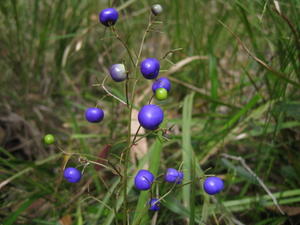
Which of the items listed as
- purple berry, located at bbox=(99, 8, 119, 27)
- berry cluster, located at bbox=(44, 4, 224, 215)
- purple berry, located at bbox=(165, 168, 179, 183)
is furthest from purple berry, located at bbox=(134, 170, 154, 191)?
purple berry, located at bbox=(99, 8, 119, 27)

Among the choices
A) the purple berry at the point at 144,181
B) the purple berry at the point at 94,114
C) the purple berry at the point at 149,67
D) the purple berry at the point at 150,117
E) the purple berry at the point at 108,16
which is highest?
the purple berry at the point at 108,16

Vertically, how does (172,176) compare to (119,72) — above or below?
below

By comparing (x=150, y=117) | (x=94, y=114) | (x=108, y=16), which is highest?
(x=108, y=16)

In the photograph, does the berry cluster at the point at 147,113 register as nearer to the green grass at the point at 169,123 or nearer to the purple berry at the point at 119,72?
the purple berry at the point at 119,72

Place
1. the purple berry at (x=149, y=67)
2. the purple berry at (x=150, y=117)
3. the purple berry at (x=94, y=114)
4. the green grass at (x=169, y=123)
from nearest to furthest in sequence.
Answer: the purple berry at (x=150, y=117)
the purple berry at (x=149, y=67)
the purple berry at (x=94, y=114)
the green grass at (x=169, y=123)

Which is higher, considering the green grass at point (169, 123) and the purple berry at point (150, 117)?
the green grass at point (169, 123)

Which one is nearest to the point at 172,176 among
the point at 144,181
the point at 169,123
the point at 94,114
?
the point at 144,181

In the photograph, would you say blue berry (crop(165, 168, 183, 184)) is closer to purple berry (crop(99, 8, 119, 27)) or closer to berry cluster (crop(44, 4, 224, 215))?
berry cluster (crop(44, 4, 224, 215))

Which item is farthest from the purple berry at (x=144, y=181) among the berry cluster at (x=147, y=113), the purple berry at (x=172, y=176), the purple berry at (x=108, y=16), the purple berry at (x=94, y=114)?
the purple berry at (x=108, y=16)

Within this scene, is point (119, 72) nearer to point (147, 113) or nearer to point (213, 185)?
point (147, 113)
